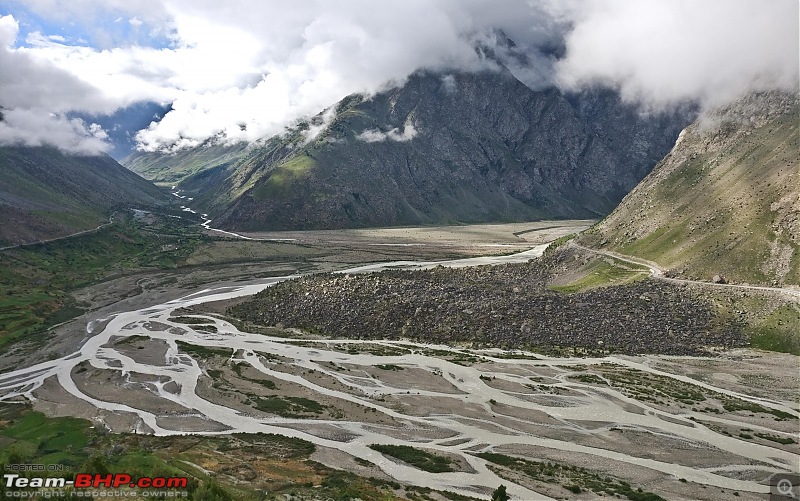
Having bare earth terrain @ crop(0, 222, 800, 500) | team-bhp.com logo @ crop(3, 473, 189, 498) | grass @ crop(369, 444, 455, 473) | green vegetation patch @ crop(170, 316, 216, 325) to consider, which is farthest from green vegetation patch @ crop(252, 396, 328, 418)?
green vegetation patch @ crop(170, 316, 216, 325)

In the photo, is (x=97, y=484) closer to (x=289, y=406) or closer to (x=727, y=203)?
(x=289, y=406)

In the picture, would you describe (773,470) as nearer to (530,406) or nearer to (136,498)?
(530,406)

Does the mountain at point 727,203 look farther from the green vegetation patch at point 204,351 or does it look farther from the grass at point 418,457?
the green vegetation patch at point 204,351

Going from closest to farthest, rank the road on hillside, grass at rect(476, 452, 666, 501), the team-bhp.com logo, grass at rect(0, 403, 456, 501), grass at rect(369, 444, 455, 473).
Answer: the team-bhp.com logo
grass at rect(0, 403, 456, 501)
grass at rect(476, 452, 666, 501)
grass at rect(369, 444, 455, 473)
the road on hillside

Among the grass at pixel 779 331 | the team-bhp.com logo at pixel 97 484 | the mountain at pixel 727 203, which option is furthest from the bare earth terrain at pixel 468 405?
the mountain at pixel 727 203

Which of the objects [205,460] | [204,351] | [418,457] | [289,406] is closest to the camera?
[205,460]

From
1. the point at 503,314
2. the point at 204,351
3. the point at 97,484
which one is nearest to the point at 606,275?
the point at 503,314

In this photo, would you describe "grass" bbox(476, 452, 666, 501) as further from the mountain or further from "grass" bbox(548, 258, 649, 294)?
"grass" bbox(548, 258, 649, 294)
